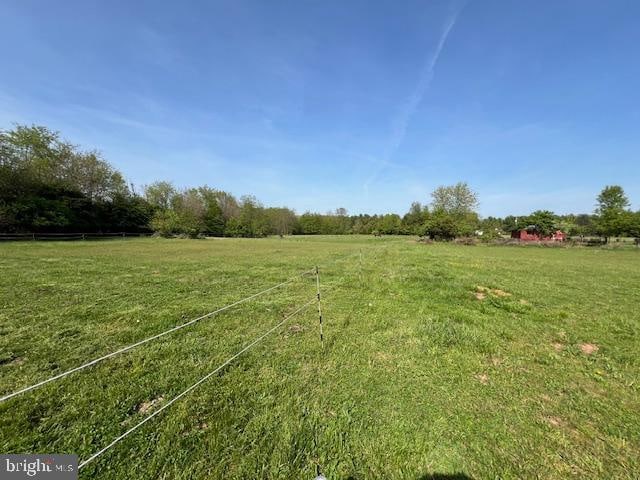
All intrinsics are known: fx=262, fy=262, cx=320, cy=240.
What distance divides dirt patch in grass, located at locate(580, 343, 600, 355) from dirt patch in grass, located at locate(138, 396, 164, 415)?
759 cm

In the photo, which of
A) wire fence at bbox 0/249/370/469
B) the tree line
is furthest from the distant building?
wire fence at bbox 0/249/370/469

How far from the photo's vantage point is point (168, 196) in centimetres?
6881

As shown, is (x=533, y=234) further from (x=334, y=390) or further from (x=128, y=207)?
(x=128, y=207)

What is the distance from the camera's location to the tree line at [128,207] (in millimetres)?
34875

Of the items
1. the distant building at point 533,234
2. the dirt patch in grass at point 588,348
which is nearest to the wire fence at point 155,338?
the dirt patch in grass at point 588,348

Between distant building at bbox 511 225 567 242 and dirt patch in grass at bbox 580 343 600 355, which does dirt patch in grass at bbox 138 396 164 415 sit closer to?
dirt patch in grass at bbox 580 343 600 355

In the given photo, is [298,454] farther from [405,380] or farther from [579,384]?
[579,384]

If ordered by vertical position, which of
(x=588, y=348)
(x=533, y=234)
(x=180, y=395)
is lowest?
(x=588, y=348)

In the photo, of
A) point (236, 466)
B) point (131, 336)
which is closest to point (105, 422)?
point (236, 466)

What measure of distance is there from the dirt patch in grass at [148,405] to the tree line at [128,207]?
45136mm

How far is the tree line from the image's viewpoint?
3488 centimetres

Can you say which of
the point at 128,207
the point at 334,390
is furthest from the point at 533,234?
the point at 128,207

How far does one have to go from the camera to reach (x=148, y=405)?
3402 mm

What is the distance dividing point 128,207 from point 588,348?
64.3 m
